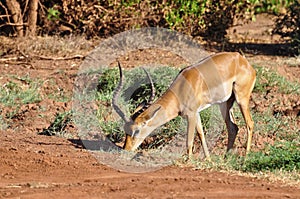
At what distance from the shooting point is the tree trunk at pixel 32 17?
16062mm

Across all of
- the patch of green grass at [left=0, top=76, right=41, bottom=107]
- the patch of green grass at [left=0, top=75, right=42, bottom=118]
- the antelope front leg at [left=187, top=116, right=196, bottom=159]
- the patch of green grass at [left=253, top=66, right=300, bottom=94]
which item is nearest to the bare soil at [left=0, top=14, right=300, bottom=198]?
the antelope front leg at [left=187, top=116, right=196, bottom=159]

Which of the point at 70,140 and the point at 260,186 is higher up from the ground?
the point at 260,186

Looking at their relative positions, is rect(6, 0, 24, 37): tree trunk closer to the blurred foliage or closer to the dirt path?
the blurred foliage

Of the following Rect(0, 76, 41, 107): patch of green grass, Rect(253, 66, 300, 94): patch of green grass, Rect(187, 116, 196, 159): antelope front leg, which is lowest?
Rect(0, 76, 41, 107): patch of green grass

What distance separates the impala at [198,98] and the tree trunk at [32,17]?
7.09 metres

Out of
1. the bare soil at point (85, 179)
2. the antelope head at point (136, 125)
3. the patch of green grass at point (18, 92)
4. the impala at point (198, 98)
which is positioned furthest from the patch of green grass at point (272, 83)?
the antelope head at point (136, 125)

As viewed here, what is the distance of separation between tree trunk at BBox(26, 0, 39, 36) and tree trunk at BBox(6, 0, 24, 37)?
0.55 feet

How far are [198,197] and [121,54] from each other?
908 centimetres

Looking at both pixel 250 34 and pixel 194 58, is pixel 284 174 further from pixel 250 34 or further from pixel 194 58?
pixel 250 34

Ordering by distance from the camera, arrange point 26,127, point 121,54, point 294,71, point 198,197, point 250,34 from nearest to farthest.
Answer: point 198,197
point 26,127
point 294,71
point 121,54
point 250,34

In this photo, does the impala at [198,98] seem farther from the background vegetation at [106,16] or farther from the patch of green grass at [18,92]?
the background vegetation at [106,16]

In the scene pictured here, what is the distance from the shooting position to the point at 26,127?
1084 centimetres

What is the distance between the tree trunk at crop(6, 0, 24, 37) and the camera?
16.0 meters

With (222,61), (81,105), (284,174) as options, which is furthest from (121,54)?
(284,174)
